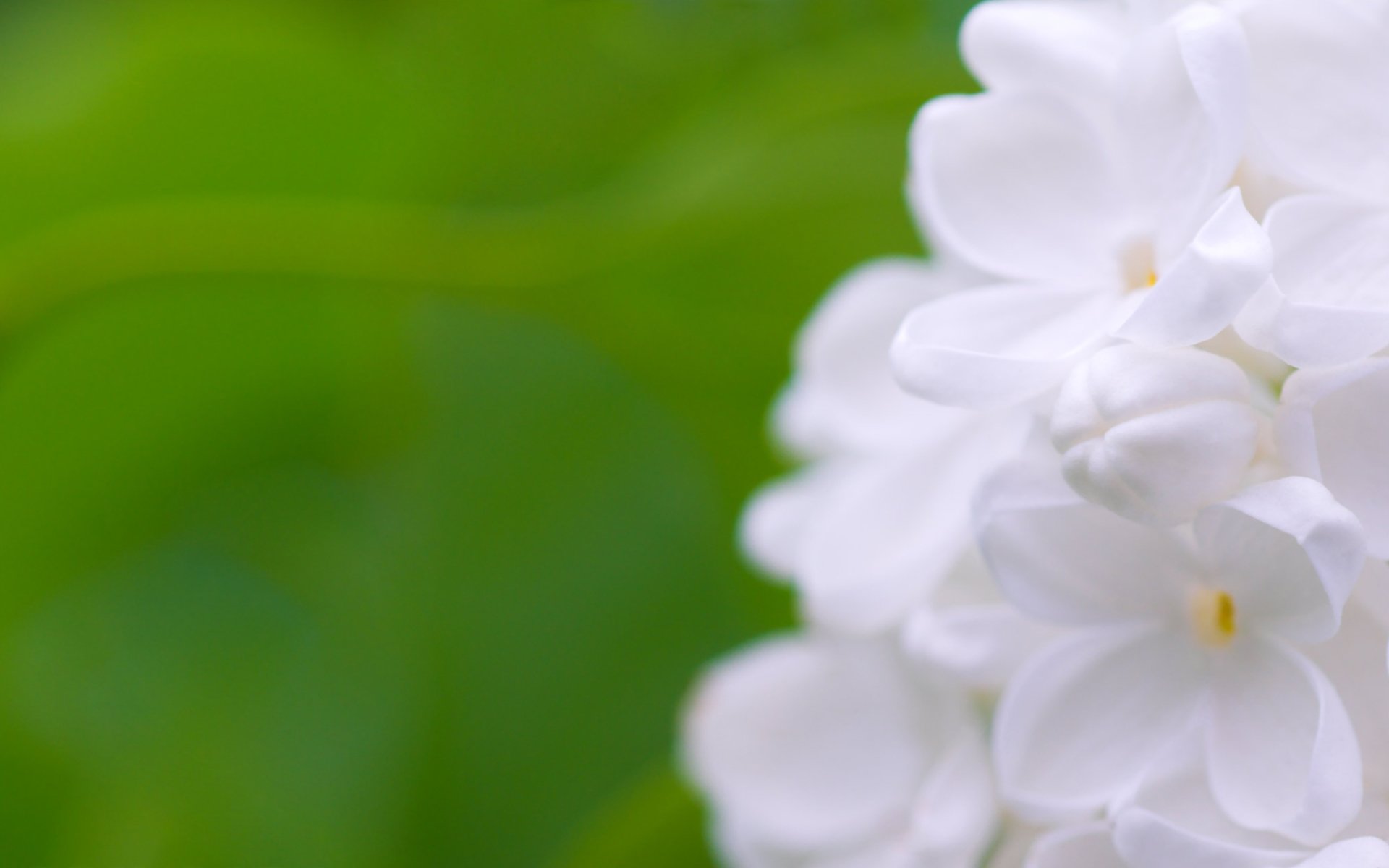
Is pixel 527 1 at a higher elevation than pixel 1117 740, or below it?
higher

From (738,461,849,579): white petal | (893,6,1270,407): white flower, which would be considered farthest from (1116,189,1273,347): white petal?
(738,461,849,579): white petal

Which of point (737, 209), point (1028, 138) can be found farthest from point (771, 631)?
point (1028, 138)

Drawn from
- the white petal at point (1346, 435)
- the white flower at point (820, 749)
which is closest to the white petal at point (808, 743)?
the white flower at point (820, 749)

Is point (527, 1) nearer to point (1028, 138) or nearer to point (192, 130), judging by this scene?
point (192, 130)

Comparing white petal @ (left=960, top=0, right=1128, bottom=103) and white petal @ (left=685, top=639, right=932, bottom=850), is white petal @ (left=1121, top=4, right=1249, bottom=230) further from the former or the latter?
white petal @ (left=685, top=639, right=932, bottom=850)

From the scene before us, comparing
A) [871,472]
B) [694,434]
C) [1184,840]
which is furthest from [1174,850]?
[694,434]
